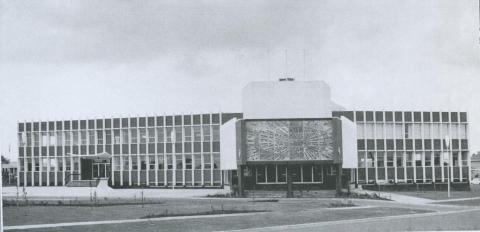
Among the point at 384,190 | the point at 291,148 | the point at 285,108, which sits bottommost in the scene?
the point at 384,190

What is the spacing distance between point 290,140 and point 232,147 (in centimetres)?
742

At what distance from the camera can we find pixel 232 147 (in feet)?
191

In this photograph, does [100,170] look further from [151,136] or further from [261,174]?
[261,174]

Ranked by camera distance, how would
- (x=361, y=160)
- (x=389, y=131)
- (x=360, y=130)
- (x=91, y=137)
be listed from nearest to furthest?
(x=361, y=160)
(x=360, y=130)
(x=389, y=131)
(x=91, y=137)

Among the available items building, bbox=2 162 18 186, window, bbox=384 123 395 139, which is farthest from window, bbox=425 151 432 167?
building, bbox=2 162 18 186

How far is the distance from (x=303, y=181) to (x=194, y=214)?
95.6 ft

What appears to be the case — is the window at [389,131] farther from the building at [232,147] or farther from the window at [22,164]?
the window at [22,164]

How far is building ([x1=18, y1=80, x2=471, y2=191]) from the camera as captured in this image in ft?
197

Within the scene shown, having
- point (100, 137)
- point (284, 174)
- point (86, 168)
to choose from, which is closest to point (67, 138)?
point (100, 137)

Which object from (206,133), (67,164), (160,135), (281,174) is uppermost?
(206,133)

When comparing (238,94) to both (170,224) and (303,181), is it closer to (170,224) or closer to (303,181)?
(303,181)

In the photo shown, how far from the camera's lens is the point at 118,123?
257 feet

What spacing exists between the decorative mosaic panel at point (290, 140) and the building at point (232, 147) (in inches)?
171

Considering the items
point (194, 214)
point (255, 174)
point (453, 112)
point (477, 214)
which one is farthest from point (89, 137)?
point (477, 214)
